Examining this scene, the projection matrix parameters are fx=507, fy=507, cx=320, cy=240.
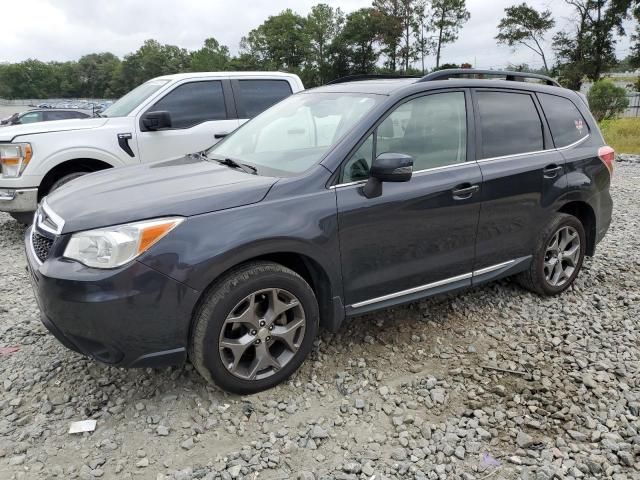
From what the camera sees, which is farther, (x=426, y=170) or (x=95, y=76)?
(x=95, y=76)

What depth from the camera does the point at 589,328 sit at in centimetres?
376

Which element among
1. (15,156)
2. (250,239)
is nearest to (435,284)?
(250,239)

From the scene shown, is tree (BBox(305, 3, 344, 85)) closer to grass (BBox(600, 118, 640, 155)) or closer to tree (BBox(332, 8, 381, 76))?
tree (BBox(332, 8, 381, 76))

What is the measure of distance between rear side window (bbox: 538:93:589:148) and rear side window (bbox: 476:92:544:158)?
157 millimetres

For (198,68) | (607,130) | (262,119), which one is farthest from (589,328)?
(198,68)

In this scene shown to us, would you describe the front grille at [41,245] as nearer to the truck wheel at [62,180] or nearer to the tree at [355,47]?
the truck wheel at [62,180]

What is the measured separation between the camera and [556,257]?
13.7 feet

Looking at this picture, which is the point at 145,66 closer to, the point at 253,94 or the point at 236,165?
the point at 253,94

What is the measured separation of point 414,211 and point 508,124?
3.95 ft

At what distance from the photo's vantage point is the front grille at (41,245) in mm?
2688

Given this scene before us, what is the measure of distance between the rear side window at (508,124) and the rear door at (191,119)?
3.75 metres

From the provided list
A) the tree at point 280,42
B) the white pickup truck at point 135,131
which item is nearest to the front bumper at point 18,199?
the white pickup truck at point 135,131

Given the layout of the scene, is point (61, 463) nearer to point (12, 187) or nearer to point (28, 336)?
point (28, 336)

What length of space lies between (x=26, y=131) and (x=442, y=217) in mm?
4782
